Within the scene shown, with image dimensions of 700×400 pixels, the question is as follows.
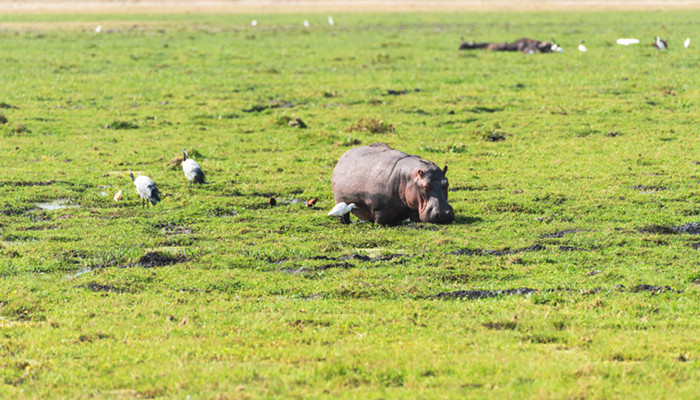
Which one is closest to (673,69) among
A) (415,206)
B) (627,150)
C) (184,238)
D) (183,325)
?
(627,150)

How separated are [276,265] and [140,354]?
12.3 feet

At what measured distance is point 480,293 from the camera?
10234 mm

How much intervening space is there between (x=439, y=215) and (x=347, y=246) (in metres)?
1.77

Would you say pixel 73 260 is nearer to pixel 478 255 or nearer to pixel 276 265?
pixel 276 265

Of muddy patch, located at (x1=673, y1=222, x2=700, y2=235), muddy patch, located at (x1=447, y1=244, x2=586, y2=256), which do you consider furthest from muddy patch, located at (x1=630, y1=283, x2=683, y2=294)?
muddy patch, located at (x1=673, y1=222, x2=700, y2=235)

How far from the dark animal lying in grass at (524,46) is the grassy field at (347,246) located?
965 centimetres

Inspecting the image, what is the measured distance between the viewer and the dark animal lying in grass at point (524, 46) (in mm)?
41219

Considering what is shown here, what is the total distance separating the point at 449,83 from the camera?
3142cm

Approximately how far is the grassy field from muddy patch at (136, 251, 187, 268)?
4 centimetres

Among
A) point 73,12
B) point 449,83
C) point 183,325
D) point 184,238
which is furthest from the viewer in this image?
point 73,12

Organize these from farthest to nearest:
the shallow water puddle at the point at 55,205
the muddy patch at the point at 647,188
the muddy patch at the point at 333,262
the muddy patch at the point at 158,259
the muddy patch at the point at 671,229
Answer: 1. the muddy patch at the point at 647,188
2. the shallow water puddle at the point at 55,205
3. the muddy patch at the point at 671,229
4. the muddy patch at the point at 158,259
5. the muddy patch at the point at 333,262

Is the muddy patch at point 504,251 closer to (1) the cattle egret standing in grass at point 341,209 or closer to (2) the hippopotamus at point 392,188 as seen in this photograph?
(2) the hippopotamus at point 392,188

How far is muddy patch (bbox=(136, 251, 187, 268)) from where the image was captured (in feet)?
38.6

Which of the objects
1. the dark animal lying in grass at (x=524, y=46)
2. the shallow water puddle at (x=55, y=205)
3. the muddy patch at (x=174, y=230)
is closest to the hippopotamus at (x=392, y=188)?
the muddy patch at (x=174, y=230)
